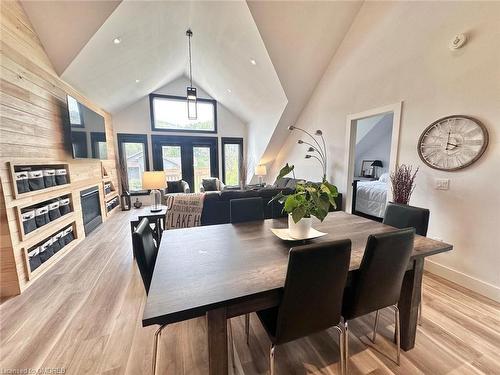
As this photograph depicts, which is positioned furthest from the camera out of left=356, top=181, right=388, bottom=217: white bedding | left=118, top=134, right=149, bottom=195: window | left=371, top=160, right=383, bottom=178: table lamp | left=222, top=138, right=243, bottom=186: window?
left=222, top=138, right=243, bottom=186: window

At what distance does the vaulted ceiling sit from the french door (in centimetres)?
159

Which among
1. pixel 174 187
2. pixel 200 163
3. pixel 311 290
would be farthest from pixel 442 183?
pixel 200 163

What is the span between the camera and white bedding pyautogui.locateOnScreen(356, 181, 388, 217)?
13.1 feet

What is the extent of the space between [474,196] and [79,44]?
16.4 ft

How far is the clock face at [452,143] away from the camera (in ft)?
6.91

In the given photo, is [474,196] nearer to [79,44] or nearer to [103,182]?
[79,44]

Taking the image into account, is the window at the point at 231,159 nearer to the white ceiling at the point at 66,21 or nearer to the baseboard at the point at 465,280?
the white ceiling at the point at 66,21

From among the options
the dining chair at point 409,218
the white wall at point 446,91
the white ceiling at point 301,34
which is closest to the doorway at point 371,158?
the white wall at point 446,91

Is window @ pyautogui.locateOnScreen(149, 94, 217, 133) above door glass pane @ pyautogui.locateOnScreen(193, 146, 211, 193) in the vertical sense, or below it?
above

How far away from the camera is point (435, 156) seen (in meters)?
2.46

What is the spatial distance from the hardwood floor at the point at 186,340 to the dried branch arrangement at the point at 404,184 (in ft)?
3.31

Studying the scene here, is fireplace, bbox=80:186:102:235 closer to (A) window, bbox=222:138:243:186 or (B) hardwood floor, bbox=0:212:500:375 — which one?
(B) hardwood floor, bbox=0:212:500:375

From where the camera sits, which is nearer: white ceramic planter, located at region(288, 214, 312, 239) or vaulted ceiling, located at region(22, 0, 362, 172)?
white ceramic planter, located at region(288, 214, 312, 239)

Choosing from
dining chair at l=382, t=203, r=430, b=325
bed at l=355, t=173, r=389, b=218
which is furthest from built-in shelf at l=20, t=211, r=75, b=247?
bed at l=355, t=173, r=389, b=218
